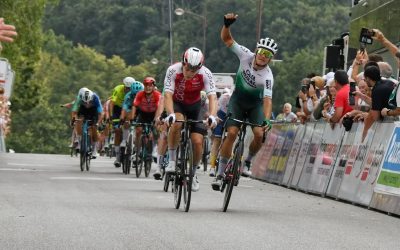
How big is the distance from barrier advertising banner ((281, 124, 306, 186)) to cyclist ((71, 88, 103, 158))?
190 inches

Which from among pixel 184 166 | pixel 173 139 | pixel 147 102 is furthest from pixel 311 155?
pixel 184 166

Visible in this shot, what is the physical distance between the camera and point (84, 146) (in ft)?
84.7

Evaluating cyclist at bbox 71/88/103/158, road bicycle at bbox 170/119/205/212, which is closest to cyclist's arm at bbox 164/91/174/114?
road bicycle at bbox 170/119/205/212

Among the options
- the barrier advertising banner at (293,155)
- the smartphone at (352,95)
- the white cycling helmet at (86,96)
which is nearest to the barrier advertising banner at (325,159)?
the smartphone at (352,95)

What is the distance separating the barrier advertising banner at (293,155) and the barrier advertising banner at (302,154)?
0.69 ft

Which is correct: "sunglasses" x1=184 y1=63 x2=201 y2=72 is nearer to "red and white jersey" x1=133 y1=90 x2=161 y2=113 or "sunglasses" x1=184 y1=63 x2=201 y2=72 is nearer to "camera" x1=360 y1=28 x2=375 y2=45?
"camera" x1=360 y1=28 x2=375 y2=45

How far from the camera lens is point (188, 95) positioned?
15664mm

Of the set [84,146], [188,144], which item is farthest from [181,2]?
[188,144]

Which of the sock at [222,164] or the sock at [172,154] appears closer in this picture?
the sock at [222,164]

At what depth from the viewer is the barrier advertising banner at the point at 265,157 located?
25156 mm

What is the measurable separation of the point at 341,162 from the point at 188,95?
12.9 feet

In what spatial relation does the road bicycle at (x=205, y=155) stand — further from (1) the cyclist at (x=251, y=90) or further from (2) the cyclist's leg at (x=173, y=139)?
(2) the cyclist's leg at (x=173, y=139)

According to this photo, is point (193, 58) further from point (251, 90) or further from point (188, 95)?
point (251, 90)

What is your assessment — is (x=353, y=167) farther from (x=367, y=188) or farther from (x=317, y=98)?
(x=317, y=98)
